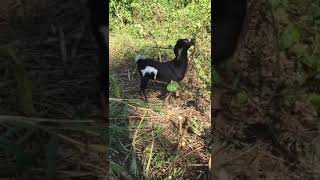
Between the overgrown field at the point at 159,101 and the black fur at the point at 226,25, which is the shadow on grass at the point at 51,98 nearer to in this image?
the overgrown field at the point at 159,101

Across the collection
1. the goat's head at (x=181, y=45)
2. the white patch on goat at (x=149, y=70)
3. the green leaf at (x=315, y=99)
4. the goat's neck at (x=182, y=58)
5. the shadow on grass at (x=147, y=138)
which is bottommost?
the shadow on grass at (x=147, y=138)

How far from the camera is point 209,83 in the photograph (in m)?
1.32

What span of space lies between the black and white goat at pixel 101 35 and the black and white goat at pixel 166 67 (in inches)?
3.4

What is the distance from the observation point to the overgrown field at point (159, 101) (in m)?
1.30

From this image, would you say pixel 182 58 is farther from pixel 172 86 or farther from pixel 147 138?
pixel 147 138

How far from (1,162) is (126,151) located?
23 centimetres

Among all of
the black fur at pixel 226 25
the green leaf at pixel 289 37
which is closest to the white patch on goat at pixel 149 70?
the black fur at pixel 226 25

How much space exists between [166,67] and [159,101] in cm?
7

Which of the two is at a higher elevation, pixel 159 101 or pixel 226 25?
pixel 226 25

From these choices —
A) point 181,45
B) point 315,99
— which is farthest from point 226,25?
point 315,99

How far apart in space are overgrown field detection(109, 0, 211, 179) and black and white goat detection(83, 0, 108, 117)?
0.10ft

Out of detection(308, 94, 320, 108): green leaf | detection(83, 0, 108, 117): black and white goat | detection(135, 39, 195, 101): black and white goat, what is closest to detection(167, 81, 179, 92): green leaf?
detection(135, 39, 195, 101): black and white goat

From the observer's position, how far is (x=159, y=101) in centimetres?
133

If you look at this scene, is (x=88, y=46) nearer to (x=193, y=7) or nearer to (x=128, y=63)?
(x=128, y=63)
